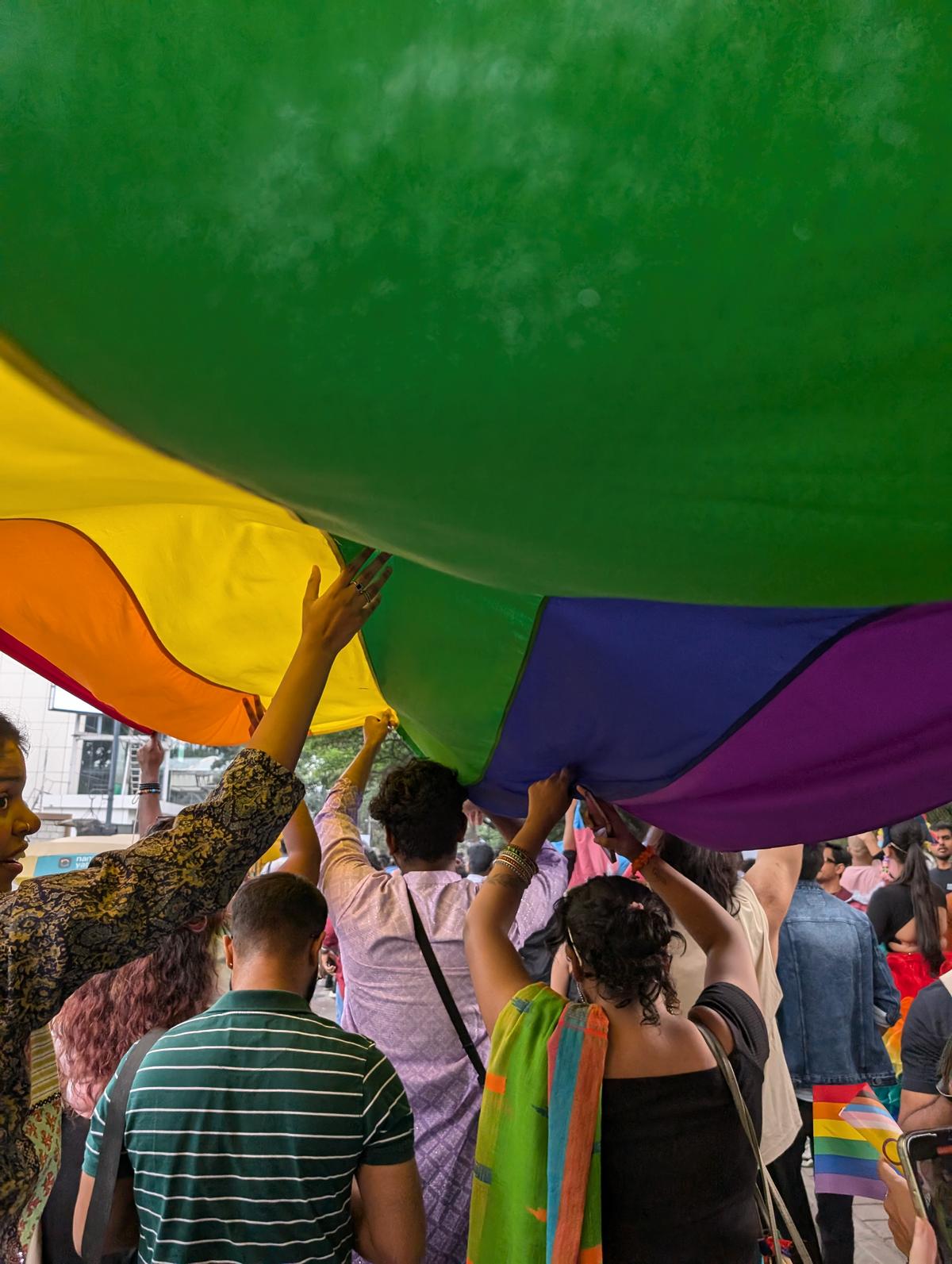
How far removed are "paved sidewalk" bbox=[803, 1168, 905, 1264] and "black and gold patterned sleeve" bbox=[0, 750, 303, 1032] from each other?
164 inches

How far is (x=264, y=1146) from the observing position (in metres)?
1.49

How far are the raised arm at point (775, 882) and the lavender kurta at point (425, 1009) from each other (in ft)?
3.90

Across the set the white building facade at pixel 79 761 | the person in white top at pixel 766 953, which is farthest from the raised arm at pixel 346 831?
the white building facade at pixel 79 761

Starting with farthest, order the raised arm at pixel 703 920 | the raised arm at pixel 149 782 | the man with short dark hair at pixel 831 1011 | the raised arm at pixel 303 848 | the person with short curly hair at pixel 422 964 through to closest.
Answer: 1. the man with short dark hair at pixel 831 1011
2. the raised arm at pixel 149 782
3. the raised arm at pixel 303 848
4. the person with short curly hair at pixel 422 964
5. the raised arm at pixel 703 920

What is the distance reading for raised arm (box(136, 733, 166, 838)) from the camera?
3.21 m

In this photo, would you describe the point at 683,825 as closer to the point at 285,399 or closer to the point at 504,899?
the point at 504,899

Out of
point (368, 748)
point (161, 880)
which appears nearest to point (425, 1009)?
point (368, 748)

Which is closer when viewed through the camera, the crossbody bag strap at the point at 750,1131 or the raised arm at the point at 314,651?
the raised arm at the point at 314,651

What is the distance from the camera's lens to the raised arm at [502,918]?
1.92 m

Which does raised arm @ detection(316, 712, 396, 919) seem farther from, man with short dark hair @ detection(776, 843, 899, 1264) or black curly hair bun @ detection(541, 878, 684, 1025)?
man with short dark hair @ detection(776, 843, 899, 1264)

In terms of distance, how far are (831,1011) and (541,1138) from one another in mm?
2259

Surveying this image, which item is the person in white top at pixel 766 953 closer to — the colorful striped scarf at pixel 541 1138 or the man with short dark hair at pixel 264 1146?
the colorful striped scarf at pixel 541 1138

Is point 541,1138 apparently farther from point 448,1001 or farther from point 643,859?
point 643,859

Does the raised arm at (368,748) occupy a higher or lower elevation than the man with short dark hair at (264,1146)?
higher
